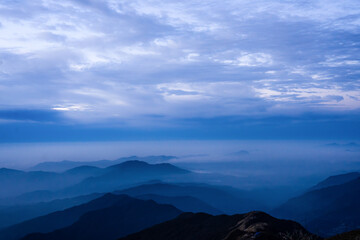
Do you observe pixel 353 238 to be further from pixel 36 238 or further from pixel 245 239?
pixel 36 238

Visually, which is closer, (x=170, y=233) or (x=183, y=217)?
(x=170, y=233)

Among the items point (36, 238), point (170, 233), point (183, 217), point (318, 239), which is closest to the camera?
point (318, 239)

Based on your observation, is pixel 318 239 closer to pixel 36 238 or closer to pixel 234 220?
pixel 234 220

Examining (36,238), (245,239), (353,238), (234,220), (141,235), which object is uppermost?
(353,238)

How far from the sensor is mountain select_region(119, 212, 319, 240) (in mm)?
Result: 76500

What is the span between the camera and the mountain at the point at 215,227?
3012 inches

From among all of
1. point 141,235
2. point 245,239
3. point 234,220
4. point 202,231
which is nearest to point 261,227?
point 245,239

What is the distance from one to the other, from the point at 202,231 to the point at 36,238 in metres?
154

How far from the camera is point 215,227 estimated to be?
10769 centimetres

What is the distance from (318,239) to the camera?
61906 mm

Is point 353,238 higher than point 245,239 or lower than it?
higher

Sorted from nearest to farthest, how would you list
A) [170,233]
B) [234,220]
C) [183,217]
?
[234,220] → [170,233] → [183,217]

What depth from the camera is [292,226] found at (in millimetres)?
80438

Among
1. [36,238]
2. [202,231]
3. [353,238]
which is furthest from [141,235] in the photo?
[36,238]
